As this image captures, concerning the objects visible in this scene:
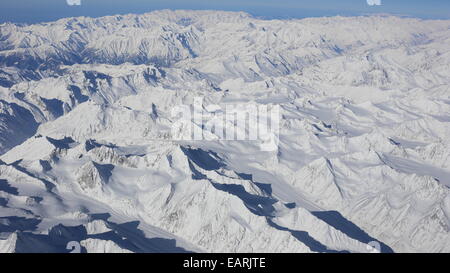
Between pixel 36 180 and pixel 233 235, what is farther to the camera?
pixel 36 180

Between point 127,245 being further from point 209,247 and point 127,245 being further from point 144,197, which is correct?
point 144,197

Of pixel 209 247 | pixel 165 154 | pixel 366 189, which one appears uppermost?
pixel 165 154

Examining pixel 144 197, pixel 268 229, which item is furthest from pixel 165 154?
pixel 268 229

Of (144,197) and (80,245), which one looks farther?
(144,197)
